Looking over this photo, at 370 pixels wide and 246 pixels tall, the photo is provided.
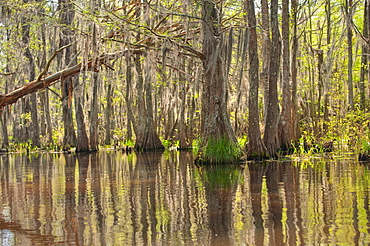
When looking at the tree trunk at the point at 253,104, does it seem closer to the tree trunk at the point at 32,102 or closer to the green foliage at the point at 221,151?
the green foliage at the point at 221,151

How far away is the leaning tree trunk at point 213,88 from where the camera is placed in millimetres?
14617

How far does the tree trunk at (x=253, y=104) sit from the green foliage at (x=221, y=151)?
2.66 feet

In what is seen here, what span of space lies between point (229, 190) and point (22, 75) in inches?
895

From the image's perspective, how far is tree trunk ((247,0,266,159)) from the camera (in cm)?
1531

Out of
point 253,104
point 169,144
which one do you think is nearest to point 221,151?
point 253,104

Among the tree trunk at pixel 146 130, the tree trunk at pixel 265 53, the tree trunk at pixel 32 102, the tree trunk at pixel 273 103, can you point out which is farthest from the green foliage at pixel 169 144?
the tree trunk at pixel 273 103

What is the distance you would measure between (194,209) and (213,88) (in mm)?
8565

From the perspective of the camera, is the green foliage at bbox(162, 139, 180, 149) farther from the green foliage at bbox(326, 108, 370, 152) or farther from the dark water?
the dark water

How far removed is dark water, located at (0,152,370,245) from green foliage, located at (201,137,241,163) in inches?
99.1

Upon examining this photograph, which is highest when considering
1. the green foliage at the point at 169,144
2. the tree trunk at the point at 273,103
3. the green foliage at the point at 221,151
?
the tree trunk at the point at 273,103

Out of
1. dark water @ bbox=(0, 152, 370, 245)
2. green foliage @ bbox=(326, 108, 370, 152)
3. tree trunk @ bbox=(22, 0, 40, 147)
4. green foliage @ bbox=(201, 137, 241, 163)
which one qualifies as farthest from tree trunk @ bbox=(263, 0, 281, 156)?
tree trunk @ bbox=(22, 0, 40, 147)

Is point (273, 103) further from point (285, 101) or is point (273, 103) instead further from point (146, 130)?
point (146, 130)

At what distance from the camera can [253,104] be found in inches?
625

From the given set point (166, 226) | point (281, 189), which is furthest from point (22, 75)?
point (166, 226)
